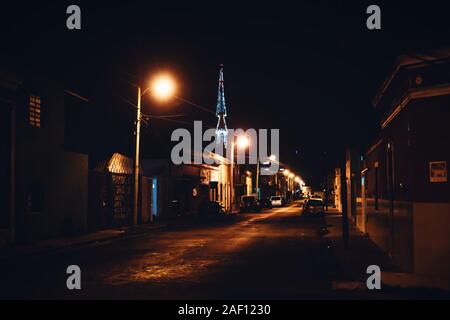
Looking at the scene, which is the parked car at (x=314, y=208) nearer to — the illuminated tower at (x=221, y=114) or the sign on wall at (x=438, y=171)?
the sign on wall at (x=438, y=171)

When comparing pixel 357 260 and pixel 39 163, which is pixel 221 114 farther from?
pixel 357 260

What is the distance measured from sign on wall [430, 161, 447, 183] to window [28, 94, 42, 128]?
16.6 metres

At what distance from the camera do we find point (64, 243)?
2150cm

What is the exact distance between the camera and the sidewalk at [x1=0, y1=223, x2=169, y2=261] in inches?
717

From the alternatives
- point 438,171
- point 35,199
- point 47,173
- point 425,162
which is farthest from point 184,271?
point 47,173

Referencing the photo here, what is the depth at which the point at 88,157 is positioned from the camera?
28312 millimetres

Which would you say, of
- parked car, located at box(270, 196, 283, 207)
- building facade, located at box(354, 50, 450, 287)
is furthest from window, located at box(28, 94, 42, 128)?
parked car, located at box(270, 196, 283, 207)

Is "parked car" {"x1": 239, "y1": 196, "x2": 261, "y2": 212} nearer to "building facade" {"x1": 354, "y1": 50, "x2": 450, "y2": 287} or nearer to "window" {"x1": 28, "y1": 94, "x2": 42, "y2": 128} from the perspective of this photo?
"window" {"x1": 28, "y1": 94, "x2": 42, "y2": 128}

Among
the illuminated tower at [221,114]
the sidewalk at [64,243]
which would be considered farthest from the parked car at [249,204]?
the sidewalk at [64,243]

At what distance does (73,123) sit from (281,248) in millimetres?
12517

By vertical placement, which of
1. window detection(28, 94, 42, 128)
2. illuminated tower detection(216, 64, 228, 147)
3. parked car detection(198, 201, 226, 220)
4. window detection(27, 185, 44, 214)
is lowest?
parked car detection(198, 201, 226, 220)

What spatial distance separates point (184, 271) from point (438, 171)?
21.9 ft

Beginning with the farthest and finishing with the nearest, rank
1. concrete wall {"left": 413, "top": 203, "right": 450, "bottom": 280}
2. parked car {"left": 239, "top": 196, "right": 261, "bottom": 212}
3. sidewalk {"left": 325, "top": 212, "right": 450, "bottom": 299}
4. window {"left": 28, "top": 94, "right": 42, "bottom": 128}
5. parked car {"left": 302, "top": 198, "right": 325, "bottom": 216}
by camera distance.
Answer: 1. parked car {"left": 239, "top": 196, "right": 261, "bottom": 212}
2. parked car {"left": 302, "top": 198, "right": 325, "bottom": 216}
3. window {"left": 28, "top": 94, "right": 42, "bottom": 128}
4. concrete wall {"left": 413, "top": 203, "right": 450, "bottom": 280}
5. sidewalk {"left": 325, "top": 212, "right": 450, "bottom": 299}

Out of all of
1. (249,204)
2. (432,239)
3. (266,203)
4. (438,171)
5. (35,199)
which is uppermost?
(438,171)
